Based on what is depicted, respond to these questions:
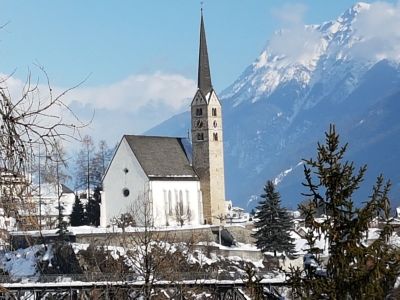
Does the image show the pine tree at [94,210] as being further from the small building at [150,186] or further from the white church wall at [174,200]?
the white church wall at [174,200]

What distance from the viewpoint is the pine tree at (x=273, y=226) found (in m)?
58.7

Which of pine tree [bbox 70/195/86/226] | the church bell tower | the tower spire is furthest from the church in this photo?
pine tree [bbox 70/195/86/226]

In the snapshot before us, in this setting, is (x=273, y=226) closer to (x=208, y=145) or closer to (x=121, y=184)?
(x=121, y=184)

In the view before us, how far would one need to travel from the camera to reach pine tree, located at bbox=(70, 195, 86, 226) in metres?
70.0

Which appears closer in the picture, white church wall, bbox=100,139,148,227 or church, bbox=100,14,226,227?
white church wall, bbox=100,139,148,227

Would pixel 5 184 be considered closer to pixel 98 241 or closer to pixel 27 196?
pixel 27 196

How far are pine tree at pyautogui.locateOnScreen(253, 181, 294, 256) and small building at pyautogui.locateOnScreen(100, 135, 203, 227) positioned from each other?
12.0 m

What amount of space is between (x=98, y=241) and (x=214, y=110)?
922 inches

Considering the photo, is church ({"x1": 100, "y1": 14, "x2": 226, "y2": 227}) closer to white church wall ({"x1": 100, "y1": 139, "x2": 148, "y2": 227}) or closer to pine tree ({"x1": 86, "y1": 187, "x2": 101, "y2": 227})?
white church wall ({"x1": 100, "y1": 139, "x2": 148, "y2": 227})

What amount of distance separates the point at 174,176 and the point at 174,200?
1.98 m

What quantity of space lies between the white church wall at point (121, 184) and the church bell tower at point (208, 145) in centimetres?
585

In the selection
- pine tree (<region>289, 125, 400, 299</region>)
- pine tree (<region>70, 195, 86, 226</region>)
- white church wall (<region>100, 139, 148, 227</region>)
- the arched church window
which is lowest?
pine tree (<region>289, 125, 400, 299</region>)

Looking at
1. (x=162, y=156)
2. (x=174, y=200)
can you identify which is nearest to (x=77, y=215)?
(x=174, y=200)

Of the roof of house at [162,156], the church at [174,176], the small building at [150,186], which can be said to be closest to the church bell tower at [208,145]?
the church at [174,176]
